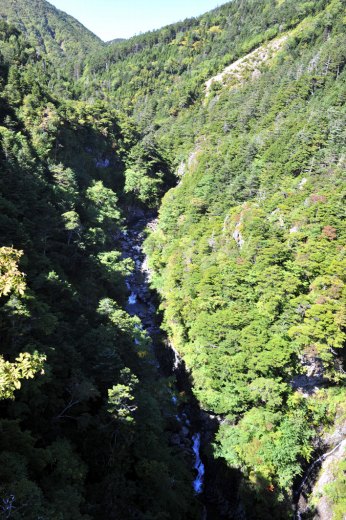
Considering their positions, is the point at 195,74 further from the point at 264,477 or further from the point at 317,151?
the point at 264,477

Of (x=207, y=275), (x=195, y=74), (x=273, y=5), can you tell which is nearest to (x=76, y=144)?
(x=207, y=275)

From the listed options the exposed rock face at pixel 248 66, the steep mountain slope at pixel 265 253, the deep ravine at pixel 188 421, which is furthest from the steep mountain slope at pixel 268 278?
the exposed rock face at pixel 248 66

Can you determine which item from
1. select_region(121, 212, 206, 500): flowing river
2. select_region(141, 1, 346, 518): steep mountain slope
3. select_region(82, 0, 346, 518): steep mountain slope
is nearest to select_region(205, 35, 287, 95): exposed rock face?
select_region(82, 0, 346, 518): steep mountain slope

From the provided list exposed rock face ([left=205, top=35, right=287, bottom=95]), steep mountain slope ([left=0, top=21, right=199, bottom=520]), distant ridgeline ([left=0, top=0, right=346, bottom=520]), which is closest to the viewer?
steep mountain slope ([left=0, top=21, right=199, bottom=520])

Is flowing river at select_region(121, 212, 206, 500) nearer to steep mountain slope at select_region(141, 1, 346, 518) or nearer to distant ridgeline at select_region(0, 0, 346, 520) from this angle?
distant ridgeline at select_region(0, 0, 346, 520)

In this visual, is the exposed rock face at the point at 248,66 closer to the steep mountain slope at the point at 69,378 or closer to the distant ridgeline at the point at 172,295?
the distant ridgeline at the point at 172,295

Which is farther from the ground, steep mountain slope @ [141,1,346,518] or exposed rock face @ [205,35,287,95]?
exposed rock face @ [205,35,287,95]
